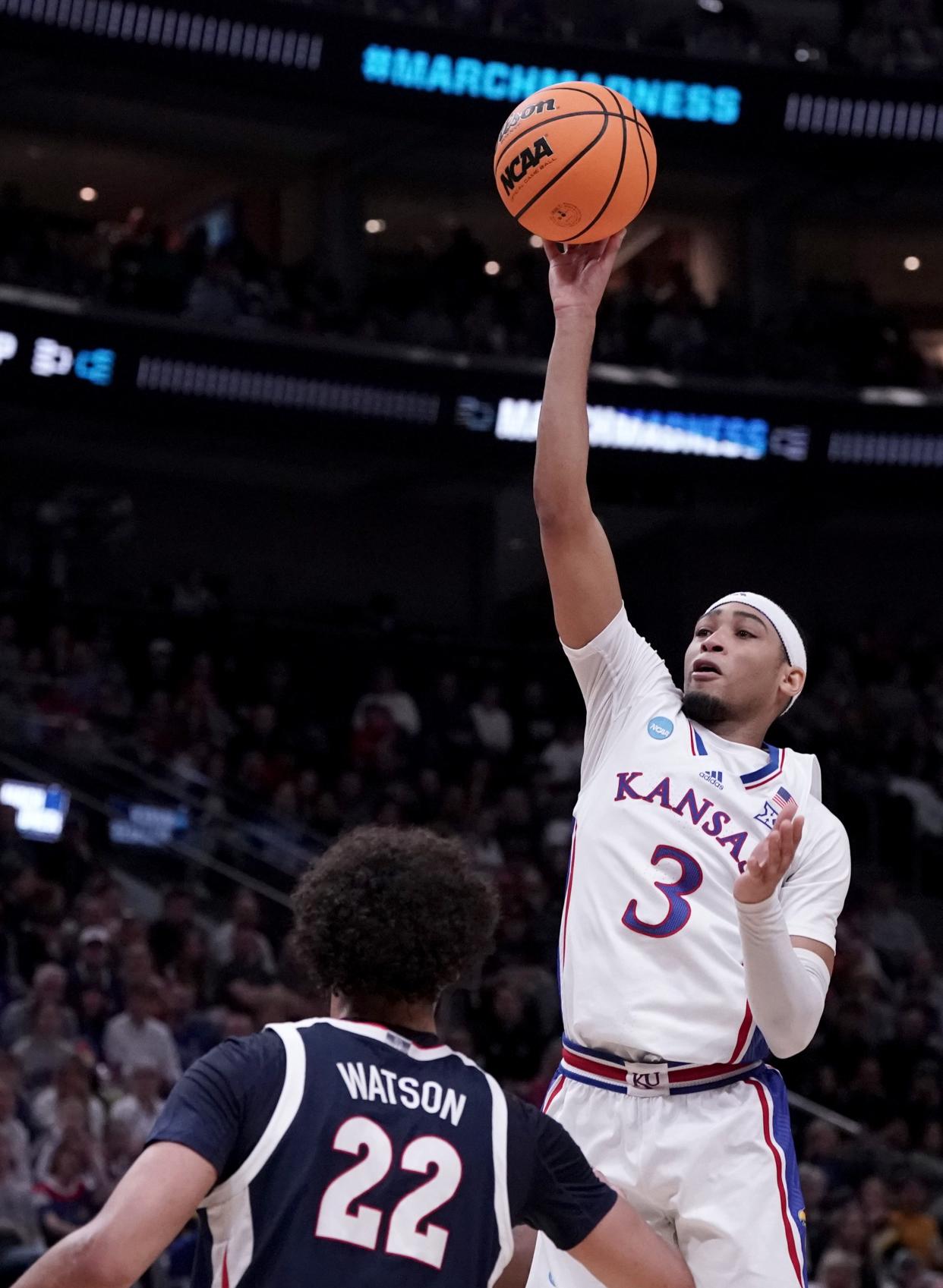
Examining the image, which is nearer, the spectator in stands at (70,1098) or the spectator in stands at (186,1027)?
the spectator in stands at (70,1098)

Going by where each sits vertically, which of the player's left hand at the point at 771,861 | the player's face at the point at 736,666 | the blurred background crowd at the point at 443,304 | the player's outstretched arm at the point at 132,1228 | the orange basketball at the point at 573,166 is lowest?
the player's outstretched arm at the point at 132,1228

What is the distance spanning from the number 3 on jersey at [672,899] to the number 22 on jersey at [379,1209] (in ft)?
4.16

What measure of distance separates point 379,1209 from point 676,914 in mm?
1427

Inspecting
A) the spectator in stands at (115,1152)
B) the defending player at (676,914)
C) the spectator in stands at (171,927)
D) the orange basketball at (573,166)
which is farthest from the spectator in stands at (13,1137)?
the orange basketball at (573,166)

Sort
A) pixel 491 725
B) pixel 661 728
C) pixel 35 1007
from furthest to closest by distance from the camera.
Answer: pixel 491 725
pixel 35 1007
pixel 661 728

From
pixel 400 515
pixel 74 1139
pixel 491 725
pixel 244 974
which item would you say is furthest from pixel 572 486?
pixel 400 515

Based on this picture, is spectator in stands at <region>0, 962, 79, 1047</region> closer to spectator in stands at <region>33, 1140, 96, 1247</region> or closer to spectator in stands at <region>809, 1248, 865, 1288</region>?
spectator in stands at <region>33, 1140, 96, 1247</region>

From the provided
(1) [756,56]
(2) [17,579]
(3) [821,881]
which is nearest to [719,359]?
(1) [756,56]

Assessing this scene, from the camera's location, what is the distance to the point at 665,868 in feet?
13.9

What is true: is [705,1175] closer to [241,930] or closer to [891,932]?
[241,930]

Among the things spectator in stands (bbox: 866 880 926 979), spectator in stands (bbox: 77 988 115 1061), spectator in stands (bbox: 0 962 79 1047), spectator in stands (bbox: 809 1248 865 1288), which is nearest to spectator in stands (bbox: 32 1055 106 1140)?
spectator in stands (bbox: 0 962 79 1047)

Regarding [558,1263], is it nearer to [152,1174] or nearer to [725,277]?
[152,1174]

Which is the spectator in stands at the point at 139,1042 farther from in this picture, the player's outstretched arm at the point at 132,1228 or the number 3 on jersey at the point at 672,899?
the player's outstretched arm at the point at 132,1228

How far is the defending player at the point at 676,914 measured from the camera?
4012 mm
